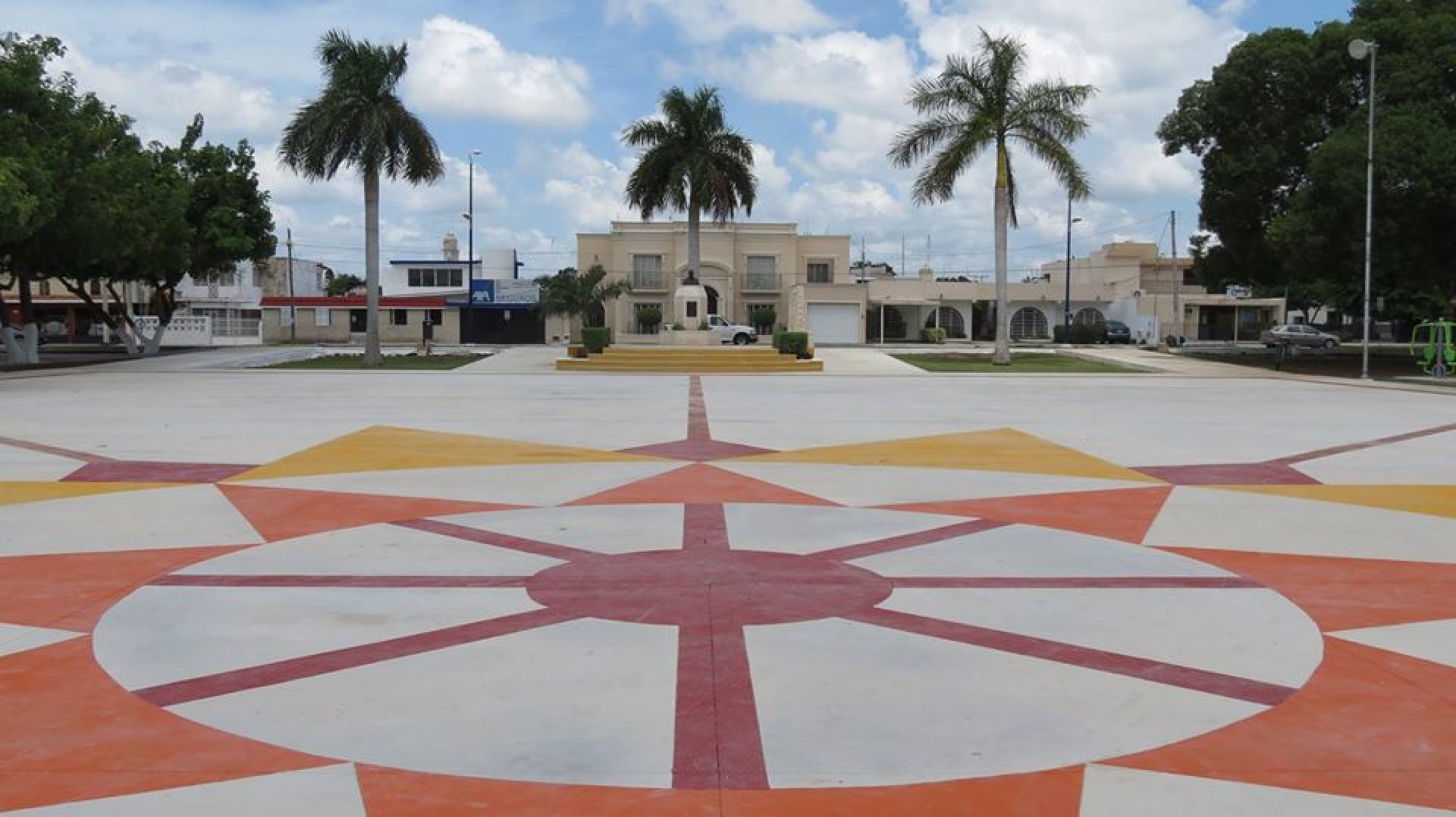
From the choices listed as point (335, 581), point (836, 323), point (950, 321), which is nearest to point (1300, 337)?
point (950, 321)

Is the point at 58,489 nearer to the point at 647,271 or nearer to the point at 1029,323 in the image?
the point at 647,271

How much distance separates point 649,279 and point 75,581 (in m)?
59.9

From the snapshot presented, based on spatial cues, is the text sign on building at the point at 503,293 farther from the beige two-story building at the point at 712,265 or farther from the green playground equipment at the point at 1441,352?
the green playground equipment at the point at 1441,352

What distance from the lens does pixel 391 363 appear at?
4003cm

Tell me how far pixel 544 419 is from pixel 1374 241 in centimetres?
2905

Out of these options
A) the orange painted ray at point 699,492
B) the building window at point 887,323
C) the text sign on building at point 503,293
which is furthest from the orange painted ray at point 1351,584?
the building window at point 887,323

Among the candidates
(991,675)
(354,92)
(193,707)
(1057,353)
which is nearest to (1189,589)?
(991,675)

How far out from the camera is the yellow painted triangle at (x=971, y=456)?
13.5 metres

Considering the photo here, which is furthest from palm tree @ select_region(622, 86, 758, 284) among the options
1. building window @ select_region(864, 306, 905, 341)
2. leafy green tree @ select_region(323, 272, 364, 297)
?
leafy green tree @ select_region(323, 272, 364, 297)

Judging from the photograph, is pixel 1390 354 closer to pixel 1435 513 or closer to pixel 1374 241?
pixel 1374 241

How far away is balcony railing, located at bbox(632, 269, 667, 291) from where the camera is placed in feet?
219

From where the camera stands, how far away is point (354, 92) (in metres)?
38.9

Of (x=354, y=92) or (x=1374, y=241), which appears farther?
(x=354, y=92)

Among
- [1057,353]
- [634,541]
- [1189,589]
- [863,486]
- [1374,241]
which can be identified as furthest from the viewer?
[1057,353]
